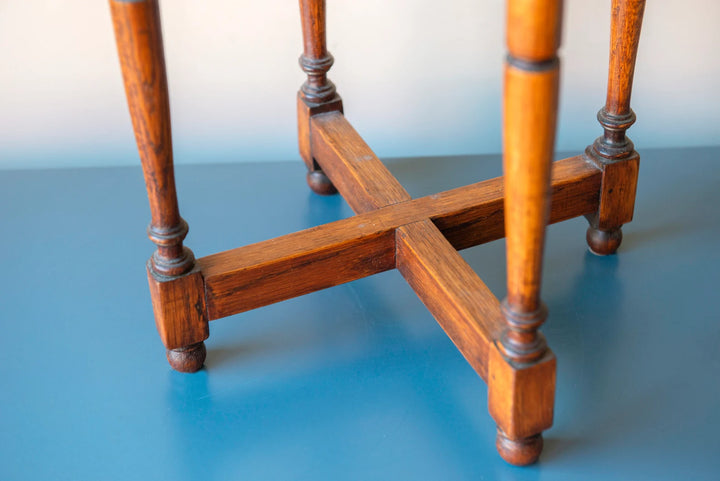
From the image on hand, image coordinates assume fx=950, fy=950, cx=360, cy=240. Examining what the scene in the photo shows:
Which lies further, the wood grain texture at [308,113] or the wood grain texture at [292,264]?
the wood grain texture at [308,113]

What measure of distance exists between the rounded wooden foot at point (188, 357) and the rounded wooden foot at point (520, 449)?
417mm

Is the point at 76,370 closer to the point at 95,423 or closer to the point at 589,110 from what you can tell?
the point at 95,423

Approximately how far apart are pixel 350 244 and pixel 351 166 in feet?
0.74

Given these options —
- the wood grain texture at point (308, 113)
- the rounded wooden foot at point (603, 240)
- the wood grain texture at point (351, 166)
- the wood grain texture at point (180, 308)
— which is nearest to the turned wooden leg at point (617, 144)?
the rounded wooden foot at point (603, 240)

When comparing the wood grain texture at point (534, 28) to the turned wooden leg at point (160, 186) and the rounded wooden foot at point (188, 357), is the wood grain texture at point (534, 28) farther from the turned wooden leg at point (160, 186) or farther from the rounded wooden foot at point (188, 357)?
the rounded wooden foot at point (188, 357)

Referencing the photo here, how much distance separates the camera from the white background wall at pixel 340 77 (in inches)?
70.0

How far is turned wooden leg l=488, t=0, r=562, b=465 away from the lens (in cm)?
82

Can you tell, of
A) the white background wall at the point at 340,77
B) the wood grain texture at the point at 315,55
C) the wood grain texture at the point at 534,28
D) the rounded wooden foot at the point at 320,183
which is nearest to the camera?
the wood grain texture at the point at 534,28

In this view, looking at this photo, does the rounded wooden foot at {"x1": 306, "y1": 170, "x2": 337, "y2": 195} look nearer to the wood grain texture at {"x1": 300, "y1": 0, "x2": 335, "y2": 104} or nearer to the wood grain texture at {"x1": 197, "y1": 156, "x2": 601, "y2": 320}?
the wood grain texture at {"x1": 300, "y1": 0, "x2": 335, "y2": 104}

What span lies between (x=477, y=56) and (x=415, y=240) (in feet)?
2.27

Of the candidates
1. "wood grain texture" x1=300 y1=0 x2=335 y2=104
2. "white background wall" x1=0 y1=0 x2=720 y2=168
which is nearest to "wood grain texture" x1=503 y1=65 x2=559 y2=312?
"wood grain texture" x1=300 y1=0 x2=335 y2=104

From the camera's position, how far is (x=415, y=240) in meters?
1.26

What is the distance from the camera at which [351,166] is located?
1452 mm

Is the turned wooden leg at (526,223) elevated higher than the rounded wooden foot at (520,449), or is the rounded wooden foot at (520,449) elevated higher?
the turned wooden leg at (526,223)
